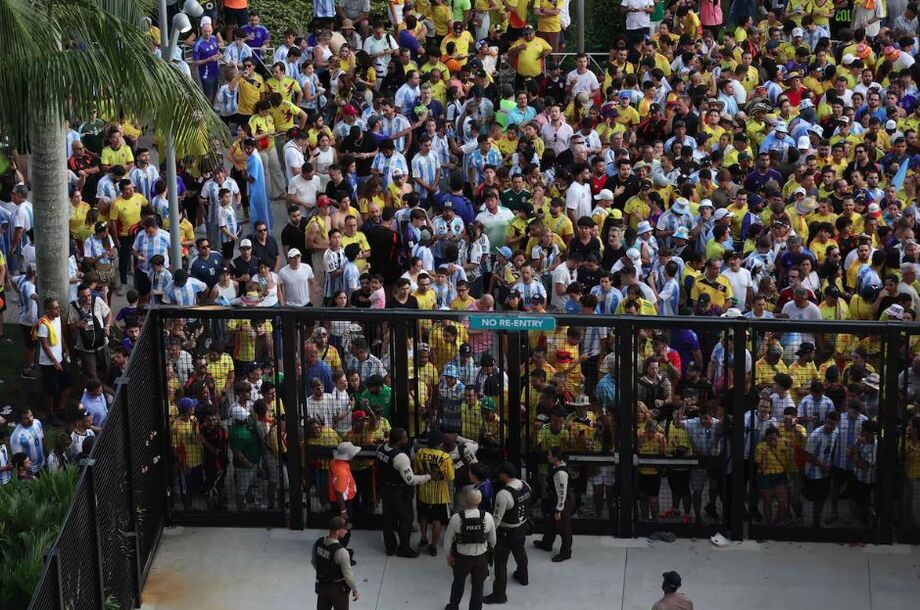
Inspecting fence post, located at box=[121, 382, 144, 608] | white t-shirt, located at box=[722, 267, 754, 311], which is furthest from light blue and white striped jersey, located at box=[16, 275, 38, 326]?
white t-shirt, located at box=[722, 267, 754, 311]

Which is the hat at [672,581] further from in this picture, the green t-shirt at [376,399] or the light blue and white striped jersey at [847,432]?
the green t-shirt at [376,399]

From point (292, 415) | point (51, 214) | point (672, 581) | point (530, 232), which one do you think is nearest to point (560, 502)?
point (672, 581)

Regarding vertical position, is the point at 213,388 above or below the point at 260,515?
above

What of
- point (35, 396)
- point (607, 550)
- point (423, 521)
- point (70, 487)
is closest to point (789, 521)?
point (607, 550)

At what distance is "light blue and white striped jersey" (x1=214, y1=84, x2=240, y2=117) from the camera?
82.7 feet

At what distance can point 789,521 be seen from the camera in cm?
1603

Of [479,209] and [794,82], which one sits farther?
[794,82]

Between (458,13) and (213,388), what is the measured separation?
45.0 feet

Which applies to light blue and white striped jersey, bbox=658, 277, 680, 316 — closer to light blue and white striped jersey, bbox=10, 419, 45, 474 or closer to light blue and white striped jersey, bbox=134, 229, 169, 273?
light blue and white striped jersey, bbox=134, 229, 169, 273

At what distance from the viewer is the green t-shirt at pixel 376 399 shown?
1608 centimetres

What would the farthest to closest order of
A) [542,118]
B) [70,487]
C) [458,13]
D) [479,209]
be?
1. [458,13]
2. [542,118]
3. [479,209]
4. [70,487]

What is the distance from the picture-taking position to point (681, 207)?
20.8 meters

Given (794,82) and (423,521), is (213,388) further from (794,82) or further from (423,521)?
(794,82)

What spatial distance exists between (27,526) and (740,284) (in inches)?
350
